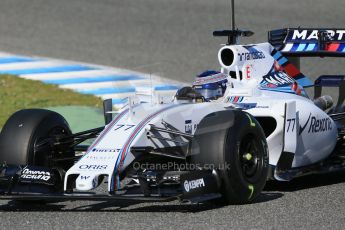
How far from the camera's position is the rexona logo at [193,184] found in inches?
278

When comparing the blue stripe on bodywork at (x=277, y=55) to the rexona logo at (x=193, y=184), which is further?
the blue stripe on bodywork at (x=277, y=55)

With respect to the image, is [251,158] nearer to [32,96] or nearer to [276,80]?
[276,80]

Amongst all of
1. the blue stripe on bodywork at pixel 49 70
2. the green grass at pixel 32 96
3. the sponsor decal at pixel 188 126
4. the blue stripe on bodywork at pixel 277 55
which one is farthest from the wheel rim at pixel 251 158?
the blue stripe on bodywork at pixel 49 70

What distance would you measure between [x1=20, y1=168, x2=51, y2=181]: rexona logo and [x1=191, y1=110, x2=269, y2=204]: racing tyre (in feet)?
3.70

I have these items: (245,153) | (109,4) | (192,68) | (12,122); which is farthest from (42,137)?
(109,4)

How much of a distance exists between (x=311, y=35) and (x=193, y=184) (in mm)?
3354

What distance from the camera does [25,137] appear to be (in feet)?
25.8

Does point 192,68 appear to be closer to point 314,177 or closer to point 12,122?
point 314,177

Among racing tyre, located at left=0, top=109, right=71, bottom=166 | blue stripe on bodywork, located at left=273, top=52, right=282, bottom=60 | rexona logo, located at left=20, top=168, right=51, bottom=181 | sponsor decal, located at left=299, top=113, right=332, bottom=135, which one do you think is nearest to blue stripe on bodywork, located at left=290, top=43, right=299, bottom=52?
blue stripe on bodywork, located at left=273, top=52, right=282, bottom=60

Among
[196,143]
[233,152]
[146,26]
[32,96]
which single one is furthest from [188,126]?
[146,26]

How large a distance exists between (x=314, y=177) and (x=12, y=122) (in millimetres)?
2992

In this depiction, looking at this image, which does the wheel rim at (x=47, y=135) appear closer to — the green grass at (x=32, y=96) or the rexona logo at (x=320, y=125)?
the rexona logo at (x=320, y=125)

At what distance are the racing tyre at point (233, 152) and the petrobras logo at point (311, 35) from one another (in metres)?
2.49

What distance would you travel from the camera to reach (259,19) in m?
17.0
